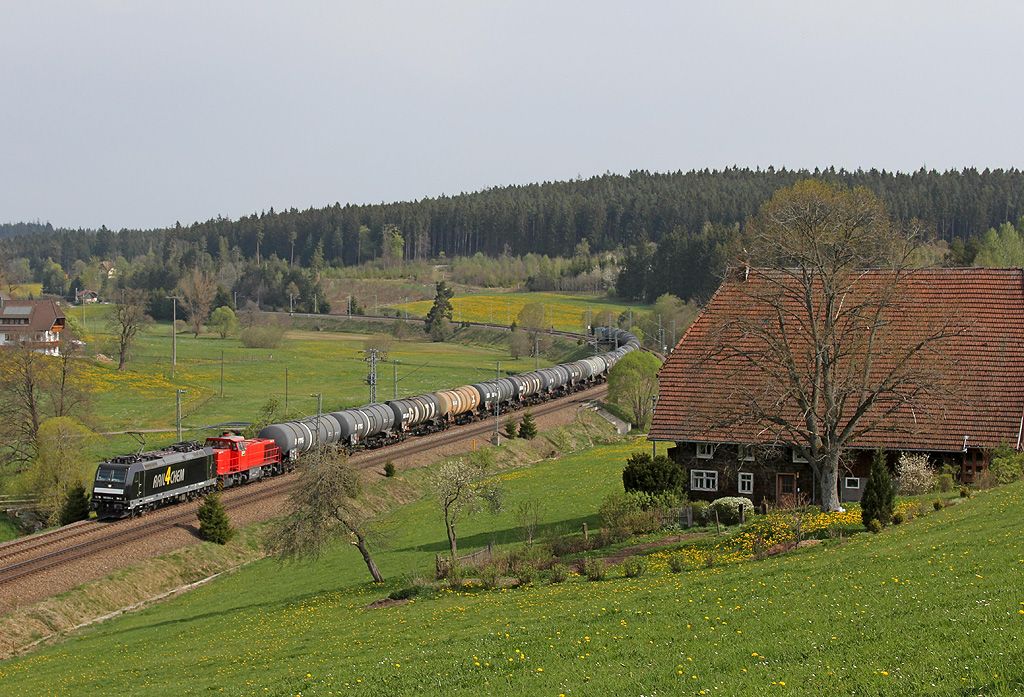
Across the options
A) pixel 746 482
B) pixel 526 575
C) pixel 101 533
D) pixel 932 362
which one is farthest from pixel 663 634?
pixel 101 533

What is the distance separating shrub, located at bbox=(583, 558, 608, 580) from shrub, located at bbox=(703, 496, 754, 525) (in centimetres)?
799

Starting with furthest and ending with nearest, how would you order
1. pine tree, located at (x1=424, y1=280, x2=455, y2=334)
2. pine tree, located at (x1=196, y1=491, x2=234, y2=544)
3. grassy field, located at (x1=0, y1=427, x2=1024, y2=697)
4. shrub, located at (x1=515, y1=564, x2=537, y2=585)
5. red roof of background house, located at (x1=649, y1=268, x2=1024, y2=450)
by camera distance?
pine tree, located at (x1=424, y1=280, x2=455, y2=334), pine tree, located at (x1=196, y1=491, x2=234, y2=544), red roof of background house, located at (x1=649, y1=268, x2=1024, y2=450), shrub, located at (x1=515, y1=564, x2=537, y2=585), grassy field, located at (x1=0, y1=427, x2=1024, y2=697)

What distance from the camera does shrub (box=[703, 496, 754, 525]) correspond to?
3200 cm

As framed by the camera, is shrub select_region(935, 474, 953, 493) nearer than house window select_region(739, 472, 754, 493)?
Yes

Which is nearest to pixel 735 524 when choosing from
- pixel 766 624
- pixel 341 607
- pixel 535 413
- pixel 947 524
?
pixel 947 524

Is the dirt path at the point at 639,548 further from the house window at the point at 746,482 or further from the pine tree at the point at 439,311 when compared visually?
the pine tree at the point at 439,311

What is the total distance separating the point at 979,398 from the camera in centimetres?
3428

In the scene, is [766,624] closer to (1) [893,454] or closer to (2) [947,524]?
(2) [947,524]

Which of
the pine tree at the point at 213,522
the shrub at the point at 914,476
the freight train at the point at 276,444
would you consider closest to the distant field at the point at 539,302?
the freight train at the point at 276,444

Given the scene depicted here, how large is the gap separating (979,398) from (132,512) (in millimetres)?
38268

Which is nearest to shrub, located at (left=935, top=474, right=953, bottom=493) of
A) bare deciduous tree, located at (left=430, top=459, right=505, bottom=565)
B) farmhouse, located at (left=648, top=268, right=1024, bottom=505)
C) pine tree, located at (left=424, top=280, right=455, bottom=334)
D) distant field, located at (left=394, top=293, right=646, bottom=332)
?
farmhouse, located at (left=648, top=268, right=1024, bottom=505)

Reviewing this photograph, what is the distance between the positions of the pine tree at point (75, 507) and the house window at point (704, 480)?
99.7ft

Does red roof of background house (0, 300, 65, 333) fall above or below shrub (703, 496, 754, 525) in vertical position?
above

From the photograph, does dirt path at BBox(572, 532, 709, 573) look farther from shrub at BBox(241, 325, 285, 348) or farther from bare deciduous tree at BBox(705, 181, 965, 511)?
shrub at BBox(241, 325, 285, 348)
